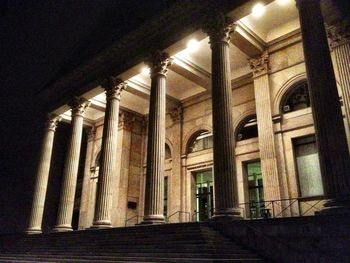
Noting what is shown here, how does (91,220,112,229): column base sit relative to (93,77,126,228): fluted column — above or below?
below

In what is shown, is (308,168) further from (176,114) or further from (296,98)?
(176,114)

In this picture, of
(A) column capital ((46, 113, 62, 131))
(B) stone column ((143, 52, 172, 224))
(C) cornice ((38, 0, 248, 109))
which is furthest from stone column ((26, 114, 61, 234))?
(B) stone column ((143, 52, 172, 224))

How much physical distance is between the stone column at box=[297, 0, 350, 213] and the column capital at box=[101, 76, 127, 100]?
33.1ft

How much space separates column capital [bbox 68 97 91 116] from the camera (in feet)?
65.4

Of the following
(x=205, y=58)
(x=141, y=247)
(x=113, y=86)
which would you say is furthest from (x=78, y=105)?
(x=141, y=247)

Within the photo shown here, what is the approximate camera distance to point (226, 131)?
469 inches

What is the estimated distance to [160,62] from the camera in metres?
15.5

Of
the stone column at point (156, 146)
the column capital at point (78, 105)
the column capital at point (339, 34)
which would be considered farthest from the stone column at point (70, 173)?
the column capital at point (339, 34)

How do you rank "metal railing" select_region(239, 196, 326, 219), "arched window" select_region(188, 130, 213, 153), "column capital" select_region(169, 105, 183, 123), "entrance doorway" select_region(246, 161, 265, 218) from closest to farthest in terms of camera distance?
"metal railing" select_region(239, 196, 326, 219)
"entrance doorway" select_region(246, 161, 265, 218)
"arched window" select_region(188, 130, 213, 153)
"column capital" select_region(169, 105, 183, 123)

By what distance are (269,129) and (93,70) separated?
10.8m

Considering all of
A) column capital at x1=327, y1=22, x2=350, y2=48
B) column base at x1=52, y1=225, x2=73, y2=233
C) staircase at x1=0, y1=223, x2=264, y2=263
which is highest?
column capital at x1=327, y1=22, x2=350, y2=48

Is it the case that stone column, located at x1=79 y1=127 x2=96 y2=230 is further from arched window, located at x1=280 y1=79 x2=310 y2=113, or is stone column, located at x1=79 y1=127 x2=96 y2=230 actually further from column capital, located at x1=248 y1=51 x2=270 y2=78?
arched window, located at x1=280 y1=79 x2=310 y2=113

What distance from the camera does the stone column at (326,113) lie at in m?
8.80

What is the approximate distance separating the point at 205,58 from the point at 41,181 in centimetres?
1295
